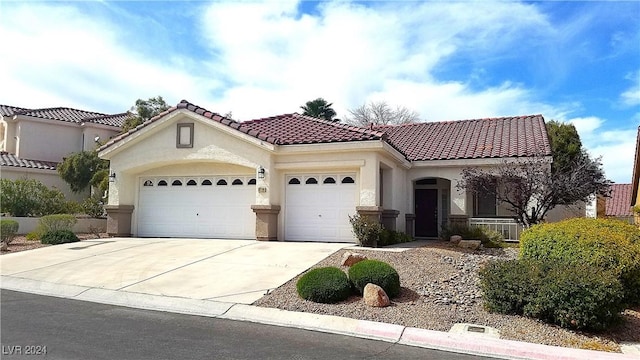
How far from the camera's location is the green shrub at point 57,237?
16219 mm

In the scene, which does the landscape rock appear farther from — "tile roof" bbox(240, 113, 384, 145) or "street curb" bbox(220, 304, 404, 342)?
"street curb" bbox(220, 304, 404, 342)

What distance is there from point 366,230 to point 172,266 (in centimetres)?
551

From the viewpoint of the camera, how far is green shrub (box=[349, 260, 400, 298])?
9.11 m

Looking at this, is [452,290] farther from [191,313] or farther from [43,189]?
[43,189]

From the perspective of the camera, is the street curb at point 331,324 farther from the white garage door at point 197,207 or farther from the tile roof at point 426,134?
the tile roof at point 426,134

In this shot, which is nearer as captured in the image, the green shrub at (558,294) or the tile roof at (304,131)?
the green shrub at (558,294)

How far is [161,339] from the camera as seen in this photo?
6.81 m

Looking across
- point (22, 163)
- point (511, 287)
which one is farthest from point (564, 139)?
A: point (22, 163)

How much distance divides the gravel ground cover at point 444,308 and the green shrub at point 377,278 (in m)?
0.20

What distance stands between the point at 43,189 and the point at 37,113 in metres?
11.1

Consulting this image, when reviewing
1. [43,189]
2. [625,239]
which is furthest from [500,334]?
[43,189]

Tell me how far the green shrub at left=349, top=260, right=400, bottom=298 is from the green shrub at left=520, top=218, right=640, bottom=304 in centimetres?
291

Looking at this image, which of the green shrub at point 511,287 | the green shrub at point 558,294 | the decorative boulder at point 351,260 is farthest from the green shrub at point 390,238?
the green shrub at point 558,294

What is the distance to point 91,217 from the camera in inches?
813
